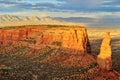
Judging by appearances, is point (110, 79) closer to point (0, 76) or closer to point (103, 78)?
point (103, 78)

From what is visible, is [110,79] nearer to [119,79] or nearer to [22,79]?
[119,79]

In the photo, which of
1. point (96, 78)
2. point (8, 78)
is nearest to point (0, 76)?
point (8, 78)

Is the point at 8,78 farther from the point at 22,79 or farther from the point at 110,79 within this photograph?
the point at 110,79

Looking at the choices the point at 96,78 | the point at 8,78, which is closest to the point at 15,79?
the point at 8,78

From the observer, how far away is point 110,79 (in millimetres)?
198500

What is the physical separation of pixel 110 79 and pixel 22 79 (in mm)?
39237

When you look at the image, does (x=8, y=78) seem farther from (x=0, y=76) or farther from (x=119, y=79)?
(x=119, y=79)

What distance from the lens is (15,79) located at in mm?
196625

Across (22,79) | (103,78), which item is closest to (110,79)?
(103,78)

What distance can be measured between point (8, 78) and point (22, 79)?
7.03m

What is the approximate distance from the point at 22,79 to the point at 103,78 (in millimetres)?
36138

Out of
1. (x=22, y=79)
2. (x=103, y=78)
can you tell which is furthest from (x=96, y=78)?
(x=22, y=79)

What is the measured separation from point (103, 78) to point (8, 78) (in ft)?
138

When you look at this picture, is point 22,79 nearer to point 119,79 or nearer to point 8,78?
point 8,78
